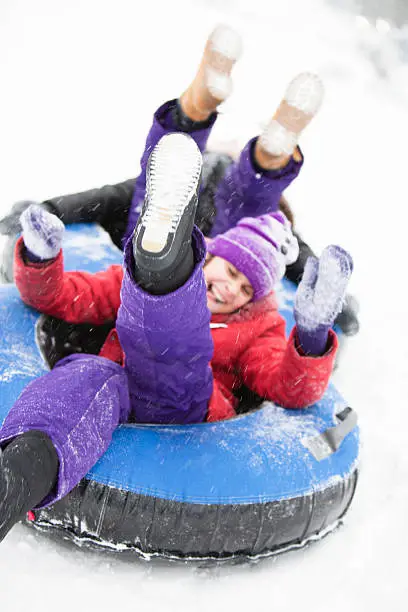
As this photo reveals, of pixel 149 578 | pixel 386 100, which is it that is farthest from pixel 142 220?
pixel 386 100

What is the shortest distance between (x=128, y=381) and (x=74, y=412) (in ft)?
0.76

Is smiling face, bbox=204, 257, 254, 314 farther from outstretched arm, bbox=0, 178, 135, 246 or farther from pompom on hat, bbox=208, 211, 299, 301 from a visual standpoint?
outstretched arm, bbox=0, 178, 135, 246

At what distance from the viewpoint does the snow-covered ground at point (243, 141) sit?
156 centimetres

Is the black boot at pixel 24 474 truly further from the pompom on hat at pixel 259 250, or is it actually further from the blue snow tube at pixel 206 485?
the pompom on hat at pixel 259 250

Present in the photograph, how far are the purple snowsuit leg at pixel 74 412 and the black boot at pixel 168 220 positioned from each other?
261 mm

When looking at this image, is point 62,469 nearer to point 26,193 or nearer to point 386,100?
point 26,193

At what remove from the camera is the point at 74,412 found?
120 cm

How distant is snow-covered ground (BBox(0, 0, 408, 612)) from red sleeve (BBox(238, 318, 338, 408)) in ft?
1.34

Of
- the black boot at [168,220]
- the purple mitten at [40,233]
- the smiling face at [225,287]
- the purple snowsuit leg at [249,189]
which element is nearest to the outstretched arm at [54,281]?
the purple mitten at [40,233]

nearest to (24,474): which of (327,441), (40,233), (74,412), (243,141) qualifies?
(74,412)

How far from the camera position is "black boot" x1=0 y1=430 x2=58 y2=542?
1022 mm

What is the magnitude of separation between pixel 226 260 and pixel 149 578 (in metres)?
0.80

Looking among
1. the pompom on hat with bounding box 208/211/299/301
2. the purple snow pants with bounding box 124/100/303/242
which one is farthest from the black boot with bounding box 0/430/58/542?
the purple snow pants with bounding box 124/100/303/242

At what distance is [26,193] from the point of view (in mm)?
3252
